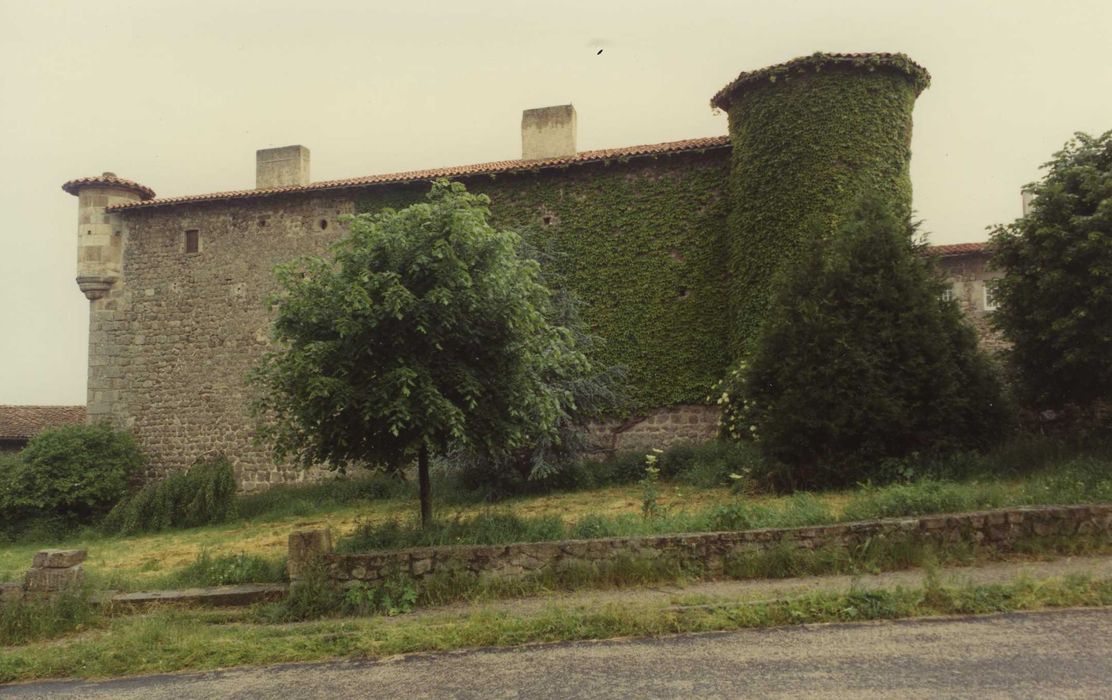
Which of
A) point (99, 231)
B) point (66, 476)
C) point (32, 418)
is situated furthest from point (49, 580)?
point (32, 418)

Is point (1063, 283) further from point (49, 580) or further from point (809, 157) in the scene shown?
point (49, 580)

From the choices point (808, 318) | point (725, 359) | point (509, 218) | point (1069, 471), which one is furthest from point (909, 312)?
point (509, 218)

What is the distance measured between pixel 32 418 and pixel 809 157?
3006 cm

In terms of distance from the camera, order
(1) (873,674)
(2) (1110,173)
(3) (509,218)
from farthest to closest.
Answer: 1. (3) (509,218)
2. (2) (1110,173)
3. (1) (873,674)

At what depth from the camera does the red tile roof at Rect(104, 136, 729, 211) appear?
20.2 metres

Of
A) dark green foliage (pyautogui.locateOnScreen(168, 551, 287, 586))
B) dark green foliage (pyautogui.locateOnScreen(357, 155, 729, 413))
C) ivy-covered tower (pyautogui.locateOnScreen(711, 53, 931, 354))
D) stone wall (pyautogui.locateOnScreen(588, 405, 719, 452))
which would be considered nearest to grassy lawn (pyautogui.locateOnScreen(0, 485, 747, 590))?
dark green foliage (pyautogui.locateOnScreen(168, 551, 287, 586))

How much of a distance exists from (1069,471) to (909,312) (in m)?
3.38

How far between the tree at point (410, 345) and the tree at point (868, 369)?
15.3ft

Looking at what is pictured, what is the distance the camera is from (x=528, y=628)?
729 cm

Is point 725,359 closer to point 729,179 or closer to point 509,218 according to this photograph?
point 729,179

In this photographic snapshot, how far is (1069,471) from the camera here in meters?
11.2

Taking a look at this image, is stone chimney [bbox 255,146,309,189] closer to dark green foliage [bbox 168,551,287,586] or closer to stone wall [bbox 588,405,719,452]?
stone wall [bbox 588,405,719,452]

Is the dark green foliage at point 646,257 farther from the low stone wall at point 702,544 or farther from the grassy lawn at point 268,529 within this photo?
the low stone wall at point 702,544

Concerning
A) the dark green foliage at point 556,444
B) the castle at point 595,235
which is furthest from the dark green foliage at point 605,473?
the castle at point 595,235
